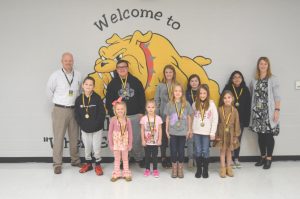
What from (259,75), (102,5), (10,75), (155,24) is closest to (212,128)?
(259,75)

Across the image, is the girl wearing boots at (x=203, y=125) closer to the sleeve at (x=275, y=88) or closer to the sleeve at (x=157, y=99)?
the sleeve at (x=157, y=99)

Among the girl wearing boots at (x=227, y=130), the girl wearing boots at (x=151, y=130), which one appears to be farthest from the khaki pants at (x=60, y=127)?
the girl wearing boots at (x=227, y=130)

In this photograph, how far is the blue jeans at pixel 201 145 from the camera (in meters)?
4.03

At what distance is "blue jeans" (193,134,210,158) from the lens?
13.2 feet

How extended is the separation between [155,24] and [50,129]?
218 cm

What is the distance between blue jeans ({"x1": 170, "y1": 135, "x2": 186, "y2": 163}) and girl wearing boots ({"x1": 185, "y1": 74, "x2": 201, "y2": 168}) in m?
0.39

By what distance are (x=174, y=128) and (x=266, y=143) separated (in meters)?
1.50

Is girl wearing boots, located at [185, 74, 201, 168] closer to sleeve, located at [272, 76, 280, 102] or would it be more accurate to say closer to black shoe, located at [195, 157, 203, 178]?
black shoe, located at [195, 157, 203, 178]

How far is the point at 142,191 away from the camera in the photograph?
3609 millimetres

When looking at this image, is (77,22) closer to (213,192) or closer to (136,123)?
(136,123)

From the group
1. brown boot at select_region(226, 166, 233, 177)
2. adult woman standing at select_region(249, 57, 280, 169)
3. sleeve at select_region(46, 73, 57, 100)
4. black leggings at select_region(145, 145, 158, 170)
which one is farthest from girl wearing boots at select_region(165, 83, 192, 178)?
sleeve at select_region(46, 73, 57, 100)

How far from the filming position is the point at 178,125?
398cm

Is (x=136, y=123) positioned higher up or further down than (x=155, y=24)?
further down

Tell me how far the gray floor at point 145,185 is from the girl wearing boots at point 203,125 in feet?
0.76
